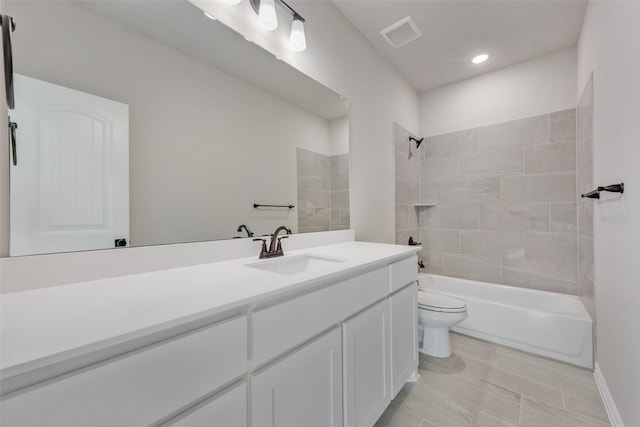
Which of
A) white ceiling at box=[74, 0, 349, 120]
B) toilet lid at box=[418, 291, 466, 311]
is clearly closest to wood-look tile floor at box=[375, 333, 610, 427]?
toilet lid at box=[418, 291, 466, 311]

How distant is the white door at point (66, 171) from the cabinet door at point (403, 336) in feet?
4.27

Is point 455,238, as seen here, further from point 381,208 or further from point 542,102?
point 542,102

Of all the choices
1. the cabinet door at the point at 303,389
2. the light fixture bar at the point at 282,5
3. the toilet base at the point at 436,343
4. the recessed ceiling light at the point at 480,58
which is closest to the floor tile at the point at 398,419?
the cabinet door at the point at 303,389

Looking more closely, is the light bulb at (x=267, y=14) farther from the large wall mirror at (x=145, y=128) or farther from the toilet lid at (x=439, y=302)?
the toilet lid at (x=439, y=302)

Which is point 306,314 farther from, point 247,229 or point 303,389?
point 247,229

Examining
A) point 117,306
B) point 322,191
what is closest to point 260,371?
point 117,306

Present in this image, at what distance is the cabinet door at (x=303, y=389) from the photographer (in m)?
0.72

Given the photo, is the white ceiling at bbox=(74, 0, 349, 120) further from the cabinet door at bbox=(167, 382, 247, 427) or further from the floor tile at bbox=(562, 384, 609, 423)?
the floor tile at bbox=(562, 384, 609, 423)

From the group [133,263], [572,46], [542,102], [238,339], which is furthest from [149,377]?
[572,46]

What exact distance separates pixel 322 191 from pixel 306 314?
1037 millimetres

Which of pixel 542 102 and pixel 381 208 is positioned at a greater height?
pixel 542 102

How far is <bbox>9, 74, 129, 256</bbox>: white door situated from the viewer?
76 cm

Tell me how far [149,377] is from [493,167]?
3.10 meters

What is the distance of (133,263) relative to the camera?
37.0 inches
